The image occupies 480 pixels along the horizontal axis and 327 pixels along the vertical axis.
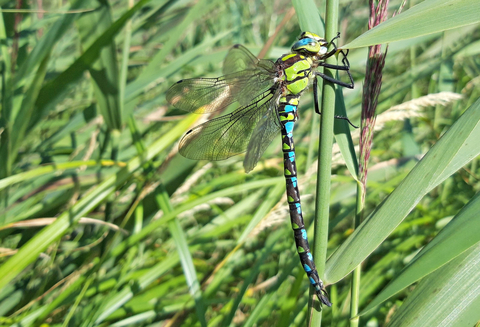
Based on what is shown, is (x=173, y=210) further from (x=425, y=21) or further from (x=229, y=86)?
(x=425, y=21)

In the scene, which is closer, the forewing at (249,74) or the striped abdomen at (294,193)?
the striped abdomen at (294,193)

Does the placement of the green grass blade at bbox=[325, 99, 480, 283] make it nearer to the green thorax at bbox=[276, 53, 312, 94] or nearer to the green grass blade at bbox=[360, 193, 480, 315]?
the green grass blade at bbox=[360, 193, 480, 315]

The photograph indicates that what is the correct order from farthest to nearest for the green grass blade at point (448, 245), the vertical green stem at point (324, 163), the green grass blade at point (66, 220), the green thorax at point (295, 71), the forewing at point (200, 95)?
the forewing at point (200, 95) → the green thorax at point (295, 71) → the green grass blade at point (66, 220) → the vertical green stem at point (324, 163) → the green grass blade at point (448, 245)

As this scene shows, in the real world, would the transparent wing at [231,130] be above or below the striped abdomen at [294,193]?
above

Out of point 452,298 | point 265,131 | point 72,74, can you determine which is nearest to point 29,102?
point 72,74

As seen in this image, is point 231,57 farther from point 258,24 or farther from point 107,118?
point 258,24

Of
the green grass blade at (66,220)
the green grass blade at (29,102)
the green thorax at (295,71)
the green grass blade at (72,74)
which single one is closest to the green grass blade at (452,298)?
the green thorax at (295,71)

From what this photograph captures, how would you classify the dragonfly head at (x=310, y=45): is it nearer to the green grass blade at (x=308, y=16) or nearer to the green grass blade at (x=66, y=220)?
the green grass blade at (x=308, y=16)

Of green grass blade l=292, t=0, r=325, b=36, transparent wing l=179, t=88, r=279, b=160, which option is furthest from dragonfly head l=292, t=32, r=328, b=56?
transparent wing l=179, t=88, r=279, b=160
